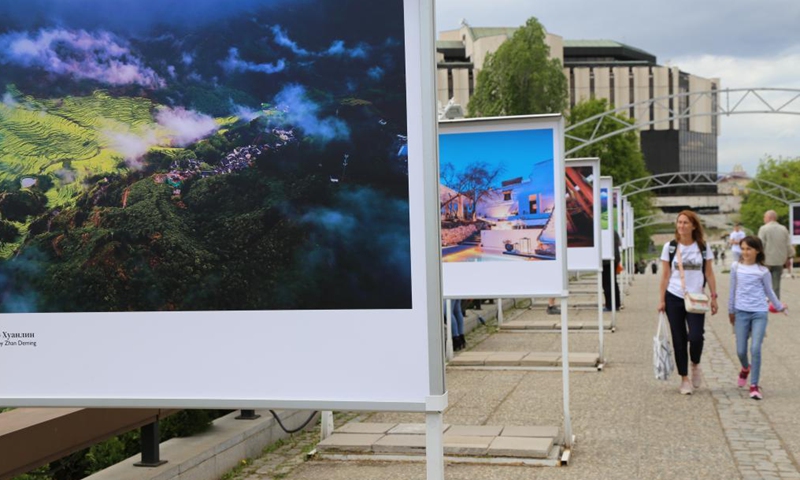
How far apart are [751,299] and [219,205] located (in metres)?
7.91

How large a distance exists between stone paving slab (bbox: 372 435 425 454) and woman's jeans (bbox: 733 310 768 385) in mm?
4194

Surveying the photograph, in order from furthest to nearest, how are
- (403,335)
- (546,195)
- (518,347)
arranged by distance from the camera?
(518,347)
(546,195)
(403,335)

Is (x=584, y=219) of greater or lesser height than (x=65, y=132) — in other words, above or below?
below

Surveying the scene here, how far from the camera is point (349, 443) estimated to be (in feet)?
26.2

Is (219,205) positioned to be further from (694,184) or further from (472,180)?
(694,184)

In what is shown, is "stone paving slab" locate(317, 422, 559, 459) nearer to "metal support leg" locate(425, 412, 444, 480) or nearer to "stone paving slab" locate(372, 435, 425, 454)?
"stone paving slab" locate(372, 435, 425, 454)

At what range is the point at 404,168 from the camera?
13.3 feet

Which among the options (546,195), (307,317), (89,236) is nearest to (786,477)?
(546,195)

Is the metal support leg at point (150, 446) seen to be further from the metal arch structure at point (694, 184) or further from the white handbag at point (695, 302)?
the metal arch structure at point (694, 184)

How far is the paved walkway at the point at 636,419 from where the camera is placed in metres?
7.28

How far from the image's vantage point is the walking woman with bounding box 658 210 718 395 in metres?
10.8

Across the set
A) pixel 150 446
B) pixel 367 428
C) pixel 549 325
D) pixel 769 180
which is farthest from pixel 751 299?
pixel 769 180

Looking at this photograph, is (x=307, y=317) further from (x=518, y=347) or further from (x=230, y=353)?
(x=518, y=347)

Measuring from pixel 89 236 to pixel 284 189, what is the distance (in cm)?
84
